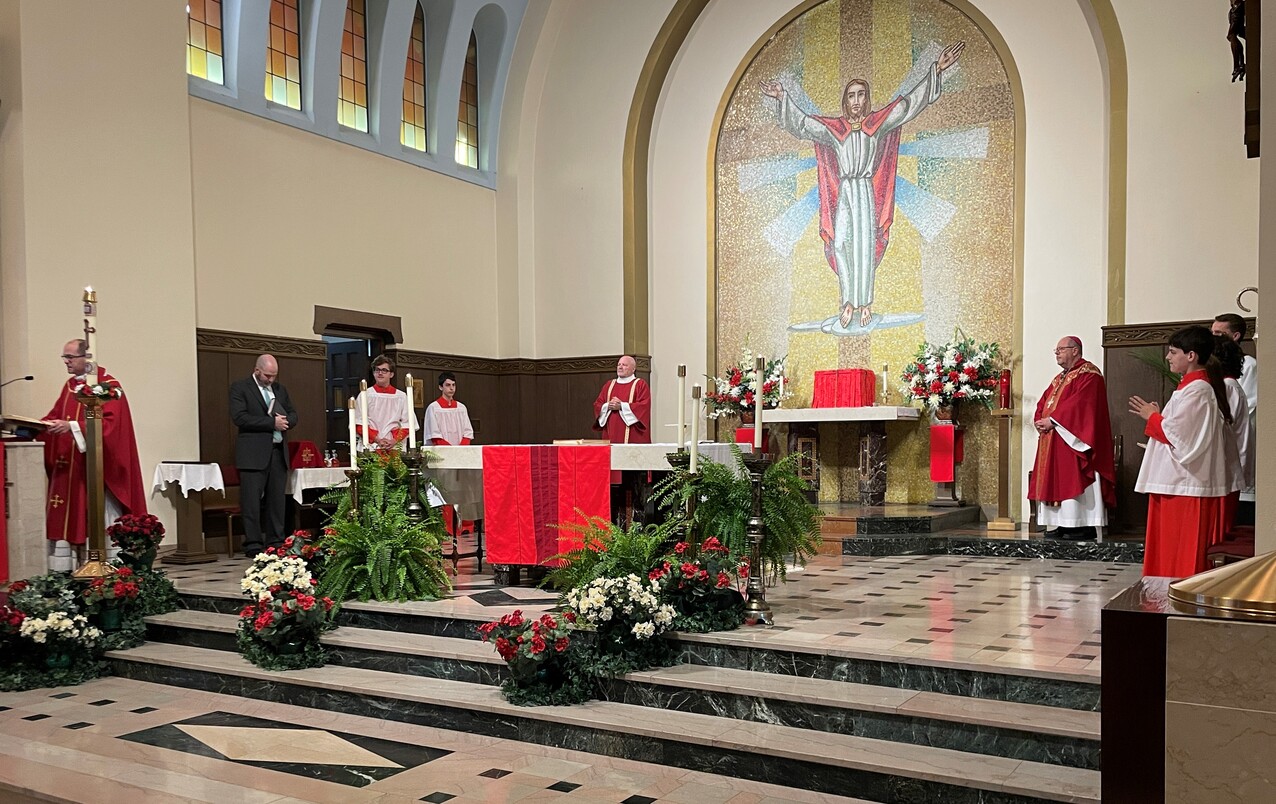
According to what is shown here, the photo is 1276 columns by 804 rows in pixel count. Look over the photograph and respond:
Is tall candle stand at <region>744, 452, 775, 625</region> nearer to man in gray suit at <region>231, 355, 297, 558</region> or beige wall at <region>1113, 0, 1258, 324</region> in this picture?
man in gray suit at <region>231, 355, 297, 558</region>

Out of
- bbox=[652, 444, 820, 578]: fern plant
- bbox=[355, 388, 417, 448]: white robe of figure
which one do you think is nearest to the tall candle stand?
bbox=[652, 444, 820, 578]: fern plant

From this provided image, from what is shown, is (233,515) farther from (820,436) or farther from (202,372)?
(820,436)

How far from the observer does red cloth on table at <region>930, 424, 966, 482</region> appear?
11406 millimetres

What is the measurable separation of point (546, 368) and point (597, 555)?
8183 mm

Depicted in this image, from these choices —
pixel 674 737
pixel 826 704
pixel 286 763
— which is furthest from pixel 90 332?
pixel 826 704

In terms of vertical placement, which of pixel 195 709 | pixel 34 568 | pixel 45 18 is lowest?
pixel 195 709

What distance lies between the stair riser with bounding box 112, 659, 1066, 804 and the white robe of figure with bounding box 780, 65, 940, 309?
8.43 meters

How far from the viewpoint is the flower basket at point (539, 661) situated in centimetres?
542

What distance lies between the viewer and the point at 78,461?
8250 mm

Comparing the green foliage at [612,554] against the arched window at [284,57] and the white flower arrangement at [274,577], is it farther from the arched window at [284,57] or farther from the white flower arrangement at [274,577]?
the arched window at [284,57]

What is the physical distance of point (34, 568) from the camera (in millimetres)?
7637

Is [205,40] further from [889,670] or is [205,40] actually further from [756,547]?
[889,670]

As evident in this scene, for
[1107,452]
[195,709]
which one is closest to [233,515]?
[195,709]

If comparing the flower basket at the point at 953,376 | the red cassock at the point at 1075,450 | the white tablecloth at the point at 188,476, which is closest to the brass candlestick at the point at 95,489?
the white tablecloth at the point at 188,476
